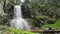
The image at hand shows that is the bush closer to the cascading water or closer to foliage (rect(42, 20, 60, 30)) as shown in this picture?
the cascading water

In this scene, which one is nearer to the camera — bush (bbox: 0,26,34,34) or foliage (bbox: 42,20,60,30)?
bush (bbox: 0,26,34,34)

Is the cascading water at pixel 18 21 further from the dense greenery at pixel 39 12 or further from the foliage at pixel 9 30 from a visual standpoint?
the foliage at pixel 9 30

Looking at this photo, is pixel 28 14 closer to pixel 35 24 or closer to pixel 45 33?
pixel 35 24

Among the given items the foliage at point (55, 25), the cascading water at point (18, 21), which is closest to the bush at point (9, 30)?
the cascading water at point (18, 21)

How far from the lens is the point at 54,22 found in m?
7.61

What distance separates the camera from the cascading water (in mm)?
7477

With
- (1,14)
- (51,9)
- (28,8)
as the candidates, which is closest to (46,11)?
(51,9)

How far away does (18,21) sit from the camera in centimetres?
767

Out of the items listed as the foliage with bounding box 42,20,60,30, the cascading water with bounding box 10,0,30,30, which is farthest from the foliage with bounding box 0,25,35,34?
the foliage with bounding box 42,20,60,30

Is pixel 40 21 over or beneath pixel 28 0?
beneath

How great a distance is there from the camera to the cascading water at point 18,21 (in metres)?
7.48

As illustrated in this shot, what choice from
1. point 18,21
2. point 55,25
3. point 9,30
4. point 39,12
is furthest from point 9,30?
point 55,25

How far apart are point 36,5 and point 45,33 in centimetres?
132

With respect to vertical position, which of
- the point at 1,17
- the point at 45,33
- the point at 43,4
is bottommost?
the point at 45,33
